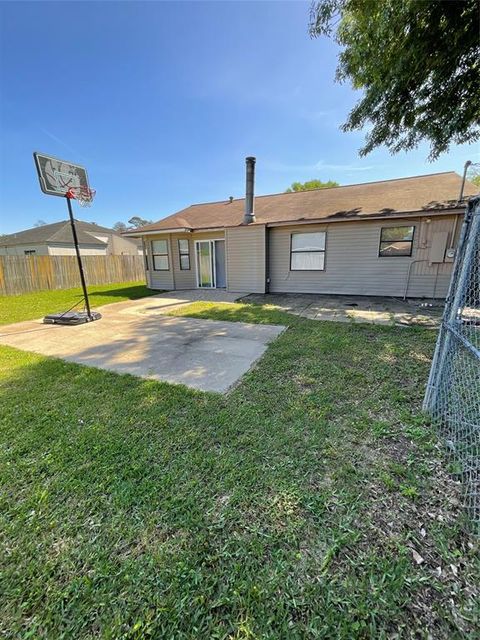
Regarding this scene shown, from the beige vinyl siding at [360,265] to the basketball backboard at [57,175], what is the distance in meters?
6.16

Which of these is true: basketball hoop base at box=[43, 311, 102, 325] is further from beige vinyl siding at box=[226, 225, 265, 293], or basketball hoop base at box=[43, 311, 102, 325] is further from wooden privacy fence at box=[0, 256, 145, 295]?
wooden privacy fence at box=[0, 256, 145, 295]

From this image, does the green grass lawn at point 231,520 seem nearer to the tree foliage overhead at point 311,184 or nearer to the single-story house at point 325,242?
the single-story house at point 325,242

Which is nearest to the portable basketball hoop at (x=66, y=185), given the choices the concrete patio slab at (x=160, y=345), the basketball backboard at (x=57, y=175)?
the basketball backboard at (x=57, y=175)

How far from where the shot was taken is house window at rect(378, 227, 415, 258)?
325 inches

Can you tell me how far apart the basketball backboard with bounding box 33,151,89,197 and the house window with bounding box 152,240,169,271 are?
5.57 m

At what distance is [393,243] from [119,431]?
9109mm

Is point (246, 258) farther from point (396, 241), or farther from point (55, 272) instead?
point (55, 272)

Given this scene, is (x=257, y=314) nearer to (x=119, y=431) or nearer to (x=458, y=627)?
(x=119, y=431)

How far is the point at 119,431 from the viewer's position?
2.49m

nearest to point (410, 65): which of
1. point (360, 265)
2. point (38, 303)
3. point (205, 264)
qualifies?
point (360, 265)

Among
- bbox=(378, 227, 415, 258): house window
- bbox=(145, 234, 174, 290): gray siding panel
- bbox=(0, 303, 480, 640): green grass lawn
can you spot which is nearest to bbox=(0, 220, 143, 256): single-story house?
bbox=(145, 234, 174, 290): gray siding panel

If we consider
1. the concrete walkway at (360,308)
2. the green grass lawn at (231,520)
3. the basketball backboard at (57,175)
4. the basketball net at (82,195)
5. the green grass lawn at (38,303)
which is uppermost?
the basketball backboard at (57,175)

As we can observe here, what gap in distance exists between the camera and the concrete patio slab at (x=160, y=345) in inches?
149

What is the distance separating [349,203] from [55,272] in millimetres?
13201
